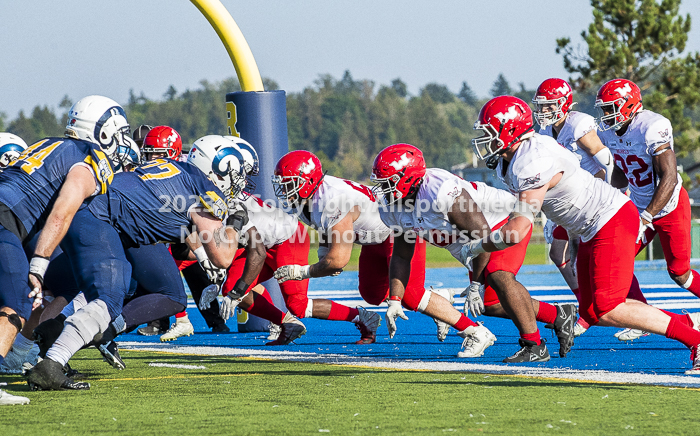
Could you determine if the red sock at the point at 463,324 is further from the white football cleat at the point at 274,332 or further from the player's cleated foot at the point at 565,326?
the white football cleat at the point at 274,332

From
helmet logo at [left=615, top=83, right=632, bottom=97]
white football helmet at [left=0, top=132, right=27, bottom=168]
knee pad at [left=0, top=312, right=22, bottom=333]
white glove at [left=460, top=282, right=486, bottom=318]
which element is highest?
helmet logo at [left=615, top=83, right=632, bottom=97]

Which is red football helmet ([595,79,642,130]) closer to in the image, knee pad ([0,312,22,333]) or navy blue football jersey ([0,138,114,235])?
navy blue football jersey ([0,138,114,235])

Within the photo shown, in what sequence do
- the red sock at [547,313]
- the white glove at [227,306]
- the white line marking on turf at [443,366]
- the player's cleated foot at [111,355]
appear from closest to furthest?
the white line marking on turf at [443,366] < the player's cleated foot at [111,355] < the red sock at [547,313] < the white glove at [227,306]

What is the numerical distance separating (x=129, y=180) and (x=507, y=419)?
2598mm

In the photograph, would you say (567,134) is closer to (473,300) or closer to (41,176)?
(473,300)

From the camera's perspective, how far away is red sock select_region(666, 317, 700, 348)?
16.2ft

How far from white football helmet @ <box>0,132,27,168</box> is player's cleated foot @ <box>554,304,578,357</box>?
3.80 meters

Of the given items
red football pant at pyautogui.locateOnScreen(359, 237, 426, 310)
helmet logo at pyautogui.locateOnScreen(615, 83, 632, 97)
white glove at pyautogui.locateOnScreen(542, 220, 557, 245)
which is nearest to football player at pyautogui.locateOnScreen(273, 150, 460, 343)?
red football pant at pyautogui.locateOnScreen(359, 237, 426, 310)

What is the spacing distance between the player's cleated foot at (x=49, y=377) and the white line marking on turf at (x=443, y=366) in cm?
173

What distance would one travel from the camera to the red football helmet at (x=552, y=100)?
7008mm

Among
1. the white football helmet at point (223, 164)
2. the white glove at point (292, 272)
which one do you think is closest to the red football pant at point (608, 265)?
the white glove at point (292, 272)

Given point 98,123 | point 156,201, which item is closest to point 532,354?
point 156,201

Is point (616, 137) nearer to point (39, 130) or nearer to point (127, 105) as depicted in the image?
point (39, 130)

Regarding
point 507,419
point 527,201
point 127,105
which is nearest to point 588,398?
point 507,419
